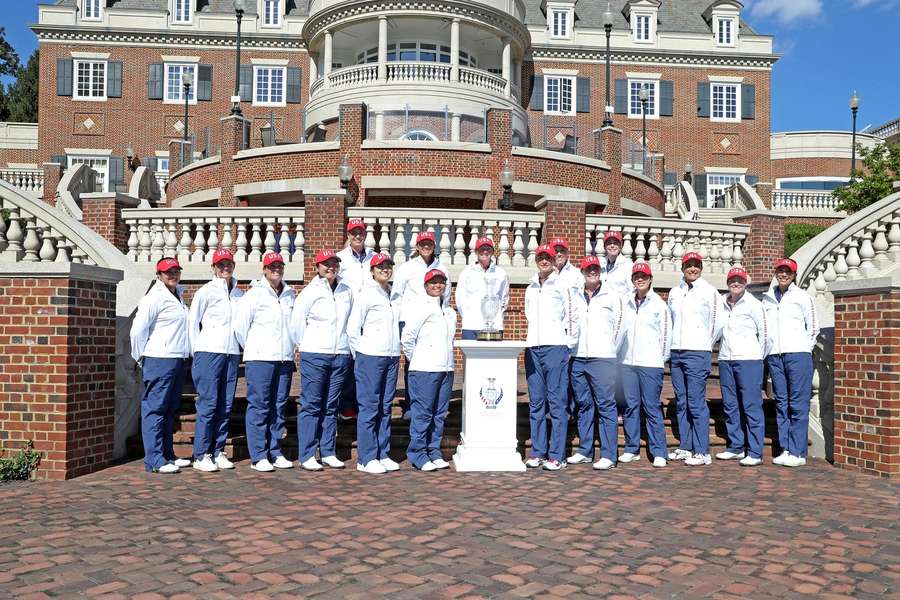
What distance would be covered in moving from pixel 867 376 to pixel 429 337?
425 cm

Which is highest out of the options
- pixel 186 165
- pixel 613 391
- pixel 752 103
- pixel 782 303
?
pixel 752 103

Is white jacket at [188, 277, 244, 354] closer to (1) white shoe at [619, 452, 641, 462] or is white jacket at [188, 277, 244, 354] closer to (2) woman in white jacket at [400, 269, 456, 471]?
(2) woman in white jacket at [400, 269, 456, 471]

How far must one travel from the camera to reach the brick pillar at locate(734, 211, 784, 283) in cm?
1321

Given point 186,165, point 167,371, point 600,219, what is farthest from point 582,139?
point 167,371

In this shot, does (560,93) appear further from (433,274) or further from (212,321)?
(212,321)

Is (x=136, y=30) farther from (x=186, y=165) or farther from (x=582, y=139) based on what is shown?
(x=582, y=139)

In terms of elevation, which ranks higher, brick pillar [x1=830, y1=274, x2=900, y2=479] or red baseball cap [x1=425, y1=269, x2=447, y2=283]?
red baseball cap [x1=425, y1=269, x2=447, y2=283]

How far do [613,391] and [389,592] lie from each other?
4268 mm

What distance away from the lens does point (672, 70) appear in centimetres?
4050

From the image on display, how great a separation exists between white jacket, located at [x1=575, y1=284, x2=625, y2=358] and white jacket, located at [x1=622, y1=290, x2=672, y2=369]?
0.16 m

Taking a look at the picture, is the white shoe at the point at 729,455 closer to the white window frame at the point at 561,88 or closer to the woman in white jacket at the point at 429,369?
the woman in white jacket at the point at 429,369

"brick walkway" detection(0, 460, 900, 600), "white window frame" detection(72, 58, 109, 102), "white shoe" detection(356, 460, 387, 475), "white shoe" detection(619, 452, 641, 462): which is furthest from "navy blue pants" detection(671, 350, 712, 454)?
"white window frame" detection(72, 58, 109, 102)

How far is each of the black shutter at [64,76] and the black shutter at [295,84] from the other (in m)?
10.7

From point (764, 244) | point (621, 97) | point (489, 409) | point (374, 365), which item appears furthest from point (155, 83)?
point (489, 409)
